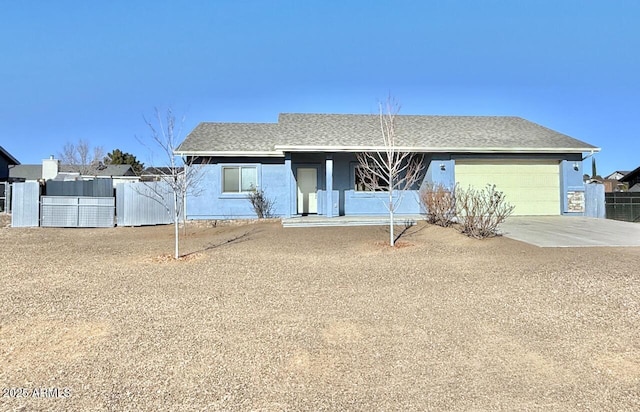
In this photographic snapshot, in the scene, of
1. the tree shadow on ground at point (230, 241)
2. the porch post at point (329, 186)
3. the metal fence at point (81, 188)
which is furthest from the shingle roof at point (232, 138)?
the tree shadow on ground at point (230, 241)

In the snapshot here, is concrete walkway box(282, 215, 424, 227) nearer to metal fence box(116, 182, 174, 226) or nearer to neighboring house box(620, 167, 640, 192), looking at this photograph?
metal fence box(116, 182, 174, 226)

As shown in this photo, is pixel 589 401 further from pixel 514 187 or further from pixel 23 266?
pixel 514 187

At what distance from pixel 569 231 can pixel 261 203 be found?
10.8 meters

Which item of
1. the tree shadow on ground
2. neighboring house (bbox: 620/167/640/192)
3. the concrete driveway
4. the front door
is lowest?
the tree shadow on ground

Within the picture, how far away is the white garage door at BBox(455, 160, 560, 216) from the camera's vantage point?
15805mm

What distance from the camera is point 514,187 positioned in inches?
625

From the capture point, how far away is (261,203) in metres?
15.7

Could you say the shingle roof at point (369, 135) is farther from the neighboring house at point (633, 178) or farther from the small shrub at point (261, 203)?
the neighboring house at point (633, 178)

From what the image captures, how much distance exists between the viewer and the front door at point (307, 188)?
16.3m

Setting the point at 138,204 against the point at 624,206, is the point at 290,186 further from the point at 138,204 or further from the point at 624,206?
the point at 624,206

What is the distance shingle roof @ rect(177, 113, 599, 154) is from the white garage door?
2.69ft

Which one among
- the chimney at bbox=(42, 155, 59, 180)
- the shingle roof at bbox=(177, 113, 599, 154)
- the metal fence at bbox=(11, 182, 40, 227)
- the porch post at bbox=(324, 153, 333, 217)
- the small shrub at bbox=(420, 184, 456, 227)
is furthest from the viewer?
the chimney at bbox=(42, 155, 59, 180)

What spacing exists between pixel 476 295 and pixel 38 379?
529 cm

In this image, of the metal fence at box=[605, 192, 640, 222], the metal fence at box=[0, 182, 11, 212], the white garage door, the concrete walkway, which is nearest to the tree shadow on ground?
the concrete walkway
